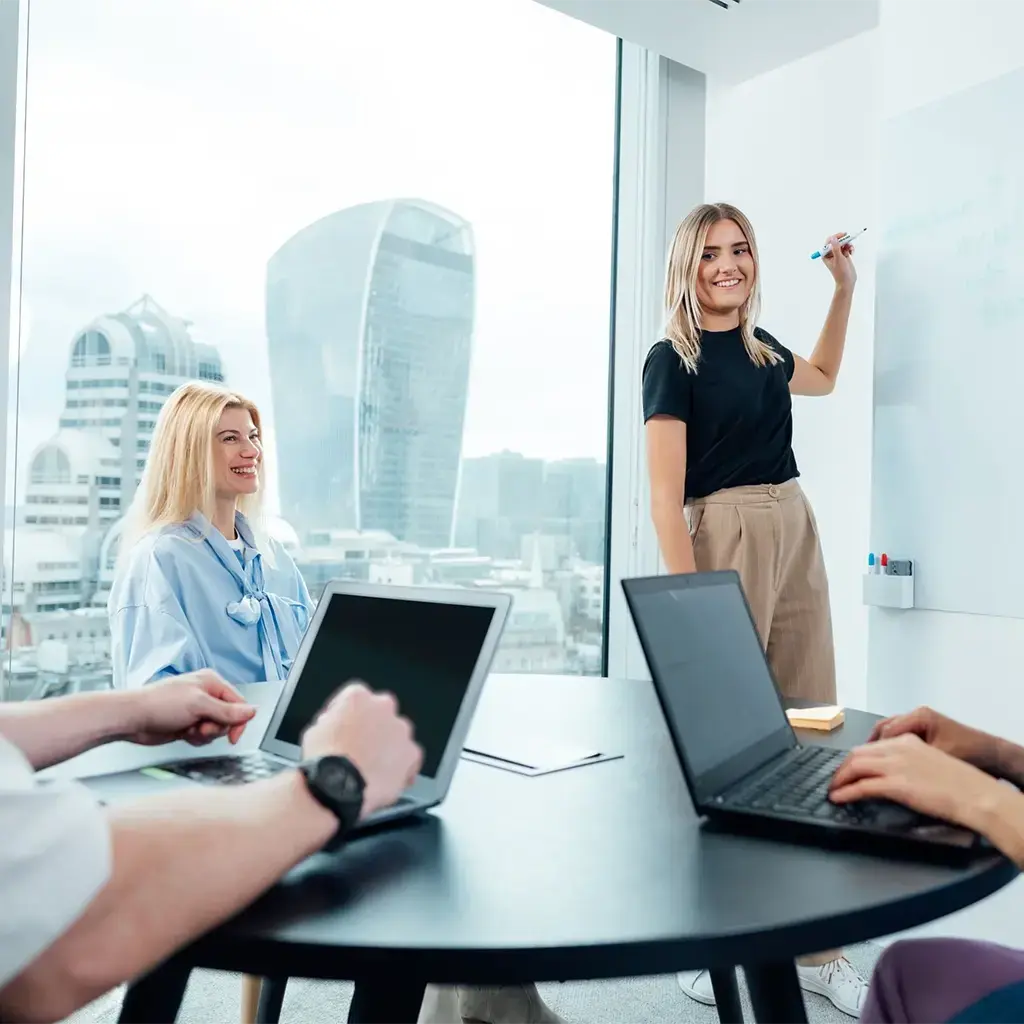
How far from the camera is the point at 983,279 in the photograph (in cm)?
218

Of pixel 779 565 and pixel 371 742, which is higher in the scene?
pixel 779 565

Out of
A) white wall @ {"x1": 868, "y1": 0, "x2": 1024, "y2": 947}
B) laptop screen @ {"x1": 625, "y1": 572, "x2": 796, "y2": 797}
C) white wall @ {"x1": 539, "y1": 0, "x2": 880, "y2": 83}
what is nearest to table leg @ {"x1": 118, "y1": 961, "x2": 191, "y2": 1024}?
laptop screen @ {"x1": 625, "y1": 572, "x2": 796, "y2": 797}

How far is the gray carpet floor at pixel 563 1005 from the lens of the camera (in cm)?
203

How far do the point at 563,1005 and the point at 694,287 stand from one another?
159 centimetres

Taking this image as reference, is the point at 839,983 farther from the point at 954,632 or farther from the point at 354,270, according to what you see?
the point at 354,270

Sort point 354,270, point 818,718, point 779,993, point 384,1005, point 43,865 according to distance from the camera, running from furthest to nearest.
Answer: point 354,270
point 818,718
point 779,993
point 384,1005
point 43,865

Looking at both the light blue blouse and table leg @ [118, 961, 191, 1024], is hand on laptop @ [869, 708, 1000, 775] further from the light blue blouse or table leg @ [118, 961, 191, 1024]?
the light blue blouse

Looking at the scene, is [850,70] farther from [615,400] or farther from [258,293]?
[258,293]

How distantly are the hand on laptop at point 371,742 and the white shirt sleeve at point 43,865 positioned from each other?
0.60 feet

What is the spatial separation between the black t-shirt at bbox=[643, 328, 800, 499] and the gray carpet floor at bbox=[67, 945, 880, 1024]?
1.10 m

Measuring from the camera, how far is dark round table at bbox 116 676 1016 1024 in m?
0.65

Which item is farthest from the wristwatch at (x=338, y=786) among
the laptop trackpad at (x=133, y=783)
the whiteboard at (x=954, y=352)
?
the whiteboard at (x=954, y=352)

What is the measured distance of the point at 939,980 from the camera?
0.99 metres

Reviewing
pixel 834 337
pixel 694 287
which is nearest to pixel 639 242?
pixel 834 337
